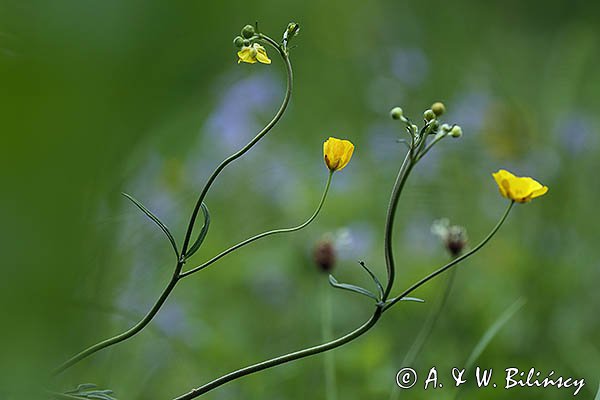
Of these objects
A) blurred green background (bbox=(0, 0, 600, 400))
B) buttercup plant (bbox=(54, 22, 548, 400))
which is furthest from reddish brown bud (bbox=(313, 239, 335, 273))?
buttercup plant (bbox=(54, 22, 548, 400))

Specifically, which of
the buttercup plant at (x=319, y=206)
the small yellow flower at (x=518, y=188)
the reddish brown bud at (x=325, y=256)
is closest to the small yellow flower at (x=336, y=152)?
the buttercup plant at (x=319, y=206)

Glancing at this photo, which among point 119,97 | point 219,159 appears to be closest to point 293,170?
point 219,159

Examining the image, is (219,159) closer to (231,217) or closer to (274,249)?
(231,217)

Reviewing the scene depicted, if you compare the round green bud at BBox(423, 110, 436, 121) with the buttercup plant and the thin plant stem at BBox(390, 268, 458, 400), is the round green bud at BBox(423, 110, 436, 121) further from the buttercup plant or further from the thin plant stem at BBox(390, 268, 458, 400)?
the thin plant stem at BBox(390, 268, 458, 400)

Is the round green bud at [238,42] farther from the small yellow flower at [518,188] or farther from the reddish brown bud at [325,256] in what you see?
the reddish brown bud at [325,256]

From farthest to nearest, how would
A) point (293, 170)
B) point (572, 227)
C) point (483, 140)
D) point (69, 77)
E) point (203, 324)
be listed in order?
point (483, 140), point (293, 170), point (572, 227), point (203, 324), point (69, 77)

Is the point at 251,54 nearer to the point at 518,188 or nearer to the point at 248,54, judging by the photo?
the point at 248,54
